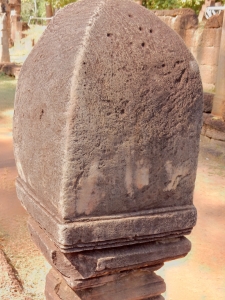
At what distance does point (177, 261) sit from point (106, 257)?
1879 mm

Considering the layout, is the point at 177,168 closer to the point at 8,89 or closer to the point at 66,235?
the point at 66,235

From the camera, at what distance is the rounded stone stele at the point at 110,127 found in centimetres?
116

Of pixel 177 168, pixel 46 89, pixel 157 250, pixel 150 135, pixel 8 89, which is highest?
pixel 46 89

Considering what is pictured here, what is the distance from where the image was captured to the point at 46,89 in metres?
1.25

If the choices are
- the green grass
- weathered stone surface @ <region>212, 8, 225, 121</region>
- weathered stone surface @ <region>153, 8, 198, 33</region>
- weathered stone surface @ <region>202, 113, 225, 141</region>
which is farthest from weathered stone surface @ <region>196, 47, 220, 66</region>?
the green grass

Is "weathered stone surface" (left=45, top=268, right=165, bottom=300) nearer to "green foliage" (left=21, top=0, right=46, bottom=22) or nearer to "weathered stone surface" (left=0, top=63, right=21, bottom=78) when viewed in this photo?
"weathered stone surface" (left=0, top=63, right=21, bottom=78)

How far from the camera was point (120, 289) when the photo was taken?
1.47 metres

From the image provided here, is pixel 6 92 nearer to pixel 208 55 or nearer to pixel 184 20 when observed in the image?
pixel 184 20

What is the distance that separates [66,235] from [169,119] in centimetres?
50

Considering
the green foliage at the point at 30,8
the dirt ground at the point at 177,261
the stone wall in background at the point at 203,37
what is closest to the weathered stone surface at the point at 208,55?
the stone wall in background at the point at 203,37

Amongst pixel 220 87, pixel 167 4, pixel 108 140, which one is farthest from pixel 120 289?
pixel 167 4

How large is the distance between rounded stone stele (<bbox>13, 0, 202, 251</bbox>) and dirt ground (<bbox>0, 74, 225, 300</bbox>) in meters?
1.30

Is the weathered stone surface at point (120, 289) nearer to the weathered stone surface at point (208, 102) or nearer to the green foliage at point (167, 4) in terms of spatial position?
the weathered stone surface at point (208, 102)

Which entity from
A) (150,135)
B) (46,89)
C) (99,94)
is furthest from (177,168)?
(46,89)
